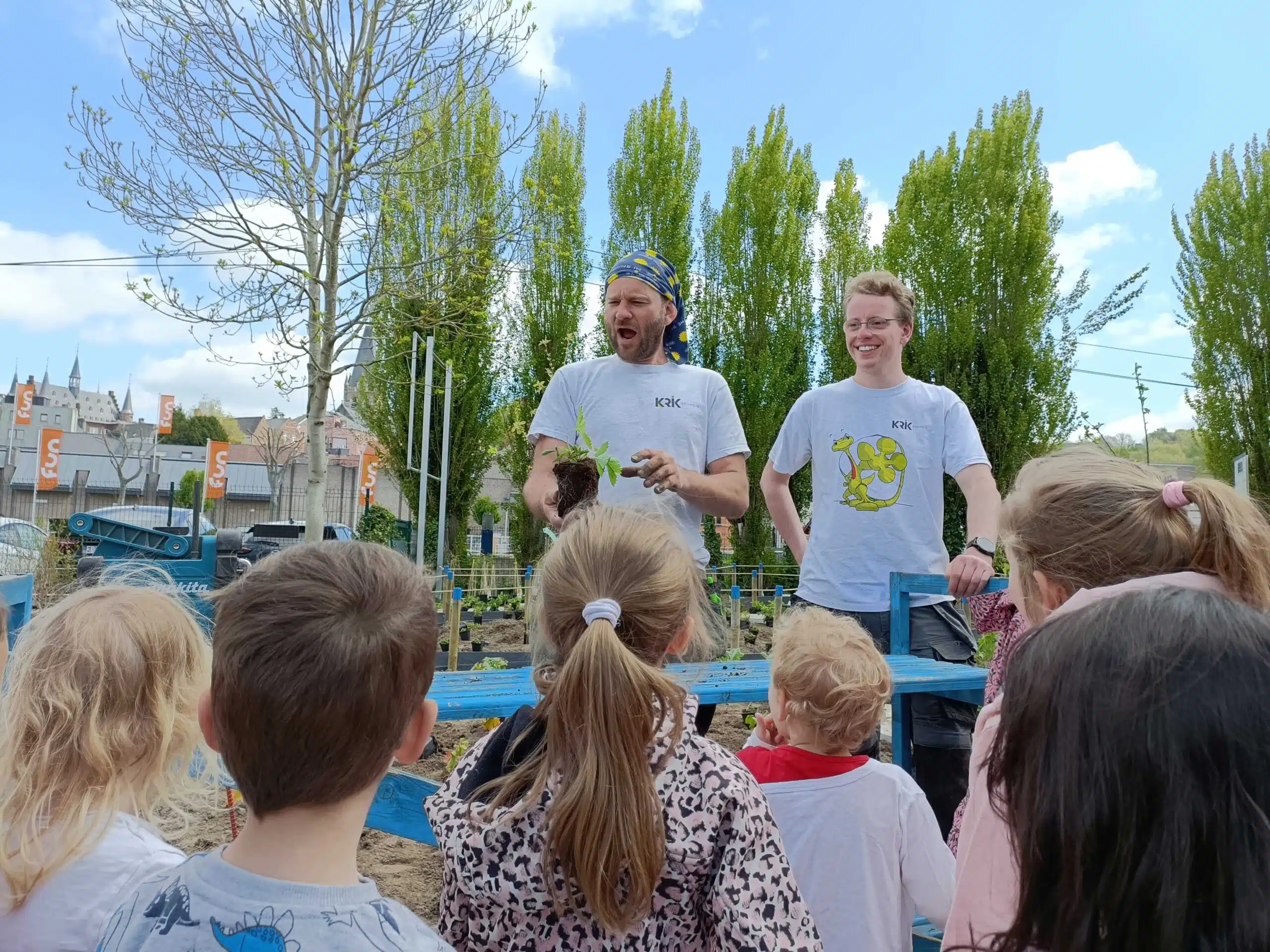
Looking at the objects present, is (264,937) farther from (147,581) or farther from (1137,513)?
(1137,513)

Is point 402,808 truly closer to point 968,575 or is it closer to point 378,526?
point 968,575

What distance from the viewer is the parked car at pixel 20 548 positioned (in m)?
8.21

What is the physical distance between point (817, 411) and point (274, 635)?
8.14 feet

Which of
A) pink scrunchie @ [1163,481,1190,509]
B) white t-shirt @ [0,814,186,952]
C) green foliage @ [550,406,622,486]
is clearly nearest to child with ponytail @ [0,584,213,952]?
white t-shirt @ [0,814,186,952]

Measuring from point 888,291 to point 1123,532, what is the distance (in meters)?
1.65

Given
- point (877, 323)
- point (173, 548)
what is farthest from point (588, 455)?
point (173, 548)

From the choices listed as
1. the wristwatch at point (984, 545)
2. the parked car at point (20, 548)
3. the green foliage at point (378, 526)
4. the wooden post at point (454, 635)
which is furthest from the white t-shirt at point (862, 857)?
the green foliage at point (378, 526)

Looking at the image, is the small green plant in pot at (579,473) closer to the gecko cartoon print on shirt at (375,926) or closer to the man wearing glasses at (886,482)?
the man wearing glasses at (886,482)

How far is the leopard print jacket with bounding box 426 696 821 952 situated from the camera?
1.22 metres

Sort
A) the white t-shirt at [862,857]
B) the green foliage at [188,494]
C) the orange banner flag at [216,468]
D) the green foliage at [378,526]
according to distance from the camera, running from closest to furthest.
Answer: the white t-shirt at [862,857] < the green foliage at [378,526] < the orange banner flag at [216,468] < the green foliage at [188,494]

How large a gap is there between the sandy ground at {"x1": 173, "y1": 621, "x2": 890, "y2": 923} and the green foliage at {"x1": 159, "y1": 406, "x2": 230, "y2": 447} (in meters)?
63.0

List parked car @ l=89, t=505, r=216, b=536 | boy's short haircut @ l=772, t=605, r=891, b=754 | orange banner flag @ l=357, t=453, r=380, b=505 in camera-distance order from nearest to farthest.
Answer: boy's short haircut @ l=772, t=605, r=891, b=754 → parked car @ l=89, t=505, r=216, b=536 → orange banner flag @ l=357, t=453, r=380, b=505

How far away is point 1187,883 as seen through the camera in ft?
2.26

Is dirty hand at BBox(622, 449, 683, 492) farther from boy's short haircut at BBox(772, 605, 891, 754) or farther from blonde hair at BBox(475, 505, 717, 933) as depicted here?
blonde hair at BBox(475, 505, 717, 933)
